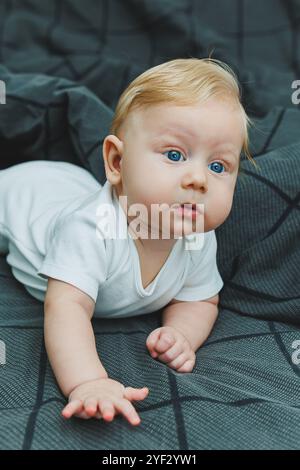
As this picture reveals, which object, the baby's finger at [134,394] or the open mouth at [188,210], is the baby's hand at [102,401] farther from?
the open mouth at [188,210]

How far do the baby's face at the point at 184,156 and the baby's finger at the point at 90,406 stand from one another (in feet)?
0.78

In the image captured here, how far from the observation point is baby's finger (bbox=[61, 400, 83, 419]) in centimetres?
59

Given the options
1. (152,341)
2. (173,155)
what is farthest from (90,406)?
(173,155)

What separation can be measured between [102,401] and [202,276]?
0.35m

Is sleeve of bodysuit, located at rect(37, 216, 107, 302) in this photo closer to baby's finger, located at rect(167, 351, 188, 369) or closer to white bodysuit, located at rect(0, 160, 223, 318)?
white bodysuit, located at rect(0, 160, 223, 318)

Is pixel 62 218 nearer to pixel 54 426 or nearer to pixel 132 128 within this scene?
pixel 132 128

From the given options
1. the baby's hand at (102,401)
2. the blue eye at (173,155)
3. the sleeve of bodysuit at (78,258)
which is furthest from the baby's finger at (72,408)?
the blue eye at (173,155)

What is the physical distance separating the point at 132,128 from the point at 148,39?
885 millimetres

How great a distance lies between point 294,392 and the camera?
0.72 m

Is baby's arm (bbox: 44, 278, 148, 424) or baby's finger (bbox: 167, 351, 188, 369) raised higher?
baby's arm (bbox: 44, 278, 148, 424)

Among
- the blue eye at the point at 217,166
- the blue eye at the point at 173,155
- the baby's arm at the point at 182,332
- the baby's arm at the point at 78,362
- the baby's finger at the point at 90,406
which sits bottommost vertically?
the baby's arm at the point at 182,332

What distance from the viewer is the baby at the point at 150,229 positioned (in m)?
0.71

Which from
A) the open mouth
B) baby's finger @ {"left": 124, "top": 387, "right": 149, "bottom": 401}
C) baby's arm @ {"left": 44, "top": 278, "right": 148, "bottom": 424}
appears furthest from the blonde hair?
baby's finger @ {"left": 124, "top": 387, "right": 149, "bottom": 401}

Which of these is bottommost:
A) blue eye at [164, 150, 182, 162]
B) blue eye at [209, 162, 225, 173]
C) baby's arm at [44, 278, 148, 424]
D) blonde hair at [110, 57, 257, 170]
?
baby's arm at [44, 278, 148, 424]
